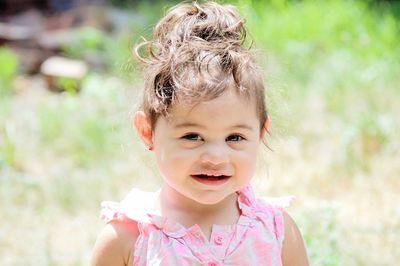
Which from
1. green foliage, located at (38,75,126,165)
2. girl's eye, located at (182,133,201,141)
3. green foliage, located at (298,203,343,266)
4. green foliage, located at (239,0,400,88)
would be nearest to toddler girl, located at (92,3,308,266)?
girl's eye, located at (182,133,201,141)

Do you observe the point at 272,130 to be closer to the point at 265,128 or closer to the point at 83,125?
the point at 265,128

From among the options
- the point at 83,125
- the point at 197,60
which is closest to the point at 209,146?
the point at 197,60

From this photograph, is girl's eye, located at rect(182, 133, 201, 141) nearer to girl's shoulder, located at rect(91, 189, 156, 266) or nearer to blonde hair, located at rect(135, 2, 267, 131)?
blonde hair, located at rect(135, 2, 267, 131)

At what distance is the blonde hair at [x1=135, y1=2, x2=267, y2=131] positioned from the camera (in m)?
2.15

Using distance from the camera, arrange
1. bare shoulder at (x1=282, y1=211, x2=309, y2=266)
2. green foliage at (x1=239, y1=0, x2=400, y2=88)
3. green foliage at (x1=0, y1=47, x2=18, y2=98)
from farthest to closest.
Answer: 1. green foliage at (x1=239, y1=0, x2=400, y2=88)
2. green foliage at (x1=0, y1=47, x2=18, y2=98)
3. bare shoulder at (x1=282, y1=211, x2=309, y2=266)

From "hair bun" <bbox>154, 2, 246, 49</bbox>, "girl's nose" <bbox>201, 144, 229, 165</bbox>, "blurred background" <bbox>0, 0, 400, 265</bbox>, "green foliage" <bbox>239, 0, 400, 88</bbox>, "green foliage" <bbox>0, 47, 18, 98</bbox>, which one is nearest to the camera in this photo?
"girl's nose" <bbox>201, 144, 229, 165</bbox>

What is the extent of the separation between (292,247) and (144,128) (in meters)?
0.50

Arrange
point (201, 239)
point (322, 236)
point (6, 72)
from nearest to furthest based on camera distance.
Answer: point (201, 239), point (322, 236), point (6, 72)

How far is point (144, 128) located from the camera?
230 centimetres

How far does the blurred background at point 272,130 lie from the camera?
3.47 metres

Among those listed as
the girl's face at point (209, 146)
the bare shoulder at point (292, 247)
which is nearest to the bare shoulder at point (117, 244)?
the girl's face at point (209, 146)

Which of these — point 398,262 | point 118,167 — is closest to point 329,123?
point 118,167

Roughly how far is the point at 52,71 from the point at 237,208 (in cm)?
342

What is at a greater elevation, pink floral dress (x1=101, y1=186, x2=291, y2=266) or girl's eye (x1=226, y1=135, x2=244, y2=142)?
girl's eye (x1=226, y1=135, x2=244, y2=142)
